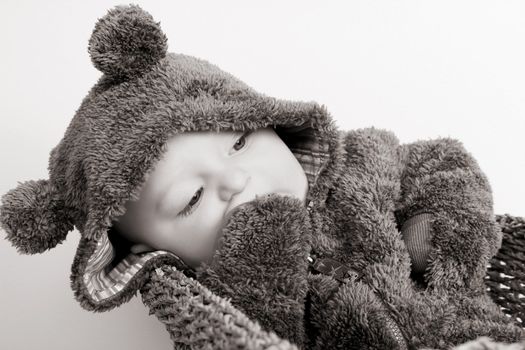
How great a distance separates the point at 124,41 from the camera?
764mm

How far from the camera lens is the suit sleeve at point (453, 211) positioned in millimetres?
890

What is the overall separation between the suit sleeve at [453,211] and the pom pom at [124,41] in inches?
20.3

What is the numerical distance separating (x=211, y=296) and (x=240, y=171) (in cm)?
26

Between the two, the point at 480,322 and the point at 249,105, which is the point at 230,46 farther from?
the point at 480,322

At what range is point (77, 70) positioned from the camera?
4.18 ft

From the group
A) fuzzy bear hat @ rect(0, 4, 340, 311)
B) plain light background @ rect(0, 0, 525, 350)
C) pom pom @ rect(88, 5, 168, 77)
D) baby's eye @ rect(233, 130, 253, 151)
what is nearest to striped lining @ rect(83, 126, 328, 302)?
fuzzy bear hat @ rect(0, 4, 340, 311)

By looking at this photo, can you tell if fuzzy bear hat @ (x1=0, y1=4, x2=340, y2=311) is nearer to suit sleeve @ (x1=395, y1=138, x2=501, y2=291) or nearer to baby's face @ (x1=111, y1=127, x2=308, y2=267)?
baby's face @ (x1=111, y1=127, x2=308, y2=267)

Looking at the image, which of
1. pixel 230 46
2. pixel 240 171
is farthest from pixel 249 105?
pixel 230 46

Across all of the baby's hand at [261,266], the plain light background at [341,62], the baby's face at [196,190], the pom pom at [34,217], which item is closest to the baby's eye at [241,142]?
the baby's face at [196,190]

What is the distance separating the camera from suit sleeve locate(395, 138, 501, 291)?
2.92 ft

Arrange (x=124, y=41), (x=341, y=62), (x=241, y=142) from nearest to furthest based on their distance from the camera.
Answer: (x=124, y=41) → (x=241, y=142) → (x=341, y=62)

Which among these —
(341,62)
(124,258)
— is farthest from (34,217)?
(341,62)

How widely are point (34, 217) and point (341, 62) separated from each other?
90cm

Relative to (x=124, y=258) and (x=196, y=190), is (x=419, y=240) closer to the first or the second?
(x=196, y=190)
